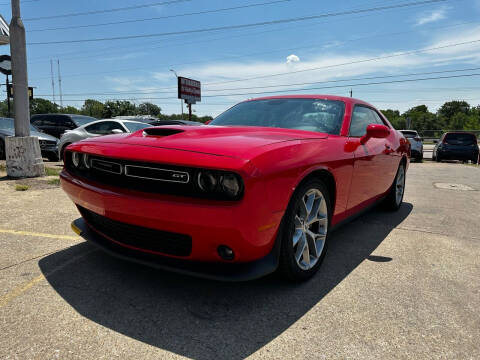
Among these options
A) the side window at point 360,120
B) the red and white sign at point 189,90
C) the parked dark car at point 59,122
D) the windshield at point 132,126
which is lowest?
the side window at point 360,120

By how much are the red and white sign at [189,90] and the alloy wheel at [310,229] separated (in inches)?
1286

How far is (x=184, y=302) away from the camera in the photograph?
2.17 m

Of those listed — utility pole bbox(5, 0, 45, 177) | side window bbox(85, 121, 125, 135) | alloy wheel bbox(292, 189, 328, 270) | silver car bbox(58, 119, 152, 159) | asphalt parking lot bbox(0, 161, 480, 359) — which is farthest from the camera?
side window bbox(85, 121, 125, 135)

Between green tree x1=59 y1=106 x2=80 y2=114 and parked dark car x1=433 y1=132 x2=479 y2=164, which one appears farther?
green tree x1=59 y1=106 x2=80 y2=114

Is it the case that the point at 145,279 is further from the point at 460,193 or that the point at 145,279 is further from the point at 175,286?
the point at 460,193

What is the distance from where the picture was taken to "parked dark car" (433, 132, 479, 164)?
14625mm

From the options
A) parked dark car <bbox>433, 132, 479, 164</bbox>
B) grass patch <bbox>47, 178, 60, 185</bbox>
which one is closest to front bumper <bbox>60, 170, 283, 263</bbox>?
grass patch <bbox>47, 178, 60, 185</bbox>

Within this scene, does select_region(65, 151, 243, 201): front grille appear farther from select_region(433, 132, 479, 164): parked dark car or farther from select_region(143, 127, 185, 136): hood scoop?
select_region(433, 132, 479, 164): parked dark car

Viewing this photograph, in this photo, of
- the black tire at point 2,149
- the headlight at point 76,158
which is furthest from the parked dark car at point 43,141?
the headlight at point 76,158

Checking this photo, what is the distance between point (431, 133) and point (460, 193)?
38.3 m

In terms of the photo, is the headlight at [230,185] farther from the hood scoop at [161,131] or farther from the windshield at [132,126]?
the windshield at [132,126]

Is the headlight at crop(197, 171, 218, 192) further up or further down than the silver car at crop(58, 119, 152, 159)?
further down

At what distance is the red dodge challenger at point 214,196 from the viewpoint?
188 centimetres

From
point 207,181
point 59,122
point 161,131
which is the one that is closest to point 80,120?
point 59,122
